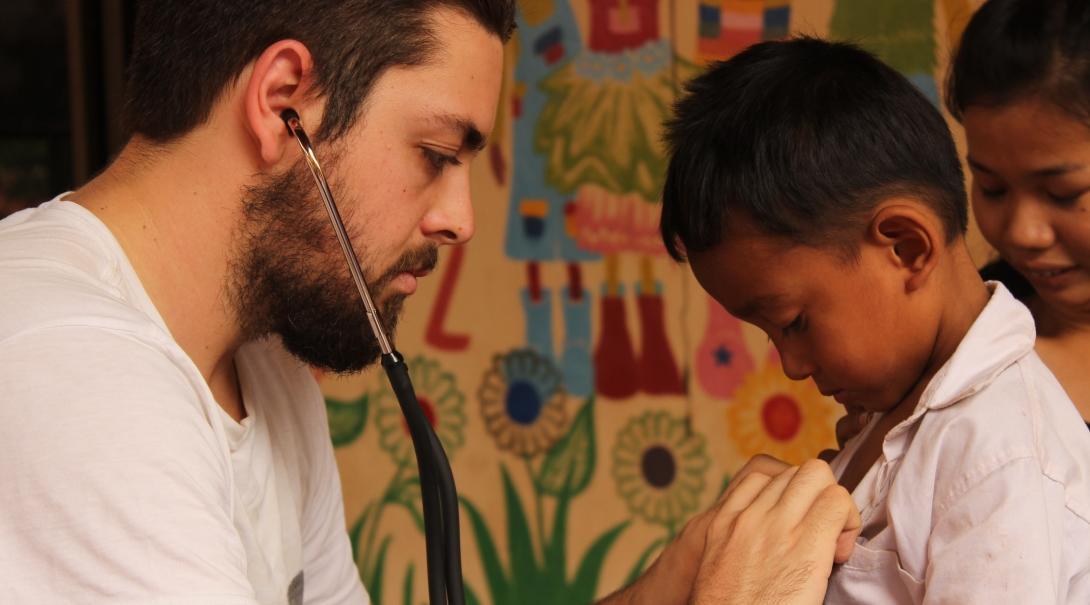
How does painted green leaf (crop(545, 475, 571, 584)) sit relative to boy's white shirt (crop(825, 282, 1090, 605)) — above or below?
Answer: below

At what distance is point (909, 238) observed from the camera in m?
1.18

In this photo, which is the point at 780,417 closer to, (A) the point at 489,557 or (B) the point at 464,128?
(A) the point at 489,557

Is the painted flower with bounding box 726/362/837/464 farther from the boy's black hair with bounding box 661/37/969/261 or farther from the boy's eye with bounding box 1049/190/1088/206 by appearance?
the boy's black hair with bounding box 661/37/969/261

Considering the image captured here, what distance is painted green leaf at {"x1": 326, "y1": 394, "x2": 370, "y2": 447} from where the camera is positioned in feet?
8.27

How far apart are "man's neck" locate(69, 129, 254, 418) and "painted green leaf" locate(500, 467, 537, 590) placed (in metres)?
1.36

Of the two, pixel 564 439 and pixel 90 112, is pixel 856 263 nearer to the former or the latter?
pixel 564 439

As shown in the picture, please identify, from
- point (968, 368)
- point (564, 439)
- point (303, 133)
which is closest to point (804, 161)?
point (968, 368)

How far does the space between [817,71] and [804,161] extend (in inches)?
4.2

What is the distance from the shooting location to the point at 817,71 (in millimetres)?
1229

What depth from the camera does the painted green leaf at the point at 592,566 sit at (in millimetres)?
2459

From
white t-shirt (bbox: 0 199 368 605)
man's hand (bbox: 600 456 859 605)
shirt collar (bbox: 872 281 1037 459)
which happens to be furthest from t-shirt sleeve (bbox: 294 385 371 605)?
shirt collar (bbox: 872 281 1037 459)

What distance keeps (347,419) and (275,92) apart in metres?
1.43

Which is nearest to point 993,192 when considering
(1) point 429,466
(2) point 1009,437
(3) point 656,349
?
(2) point 1009,437

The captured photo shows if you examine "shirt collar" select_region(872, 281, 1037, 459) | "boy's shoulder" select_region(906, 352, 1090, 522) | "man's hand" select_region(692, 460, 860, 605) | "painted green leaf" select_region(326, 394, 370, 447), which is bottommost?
"painted green leaf" select_region(326, 394, 370, 447)
